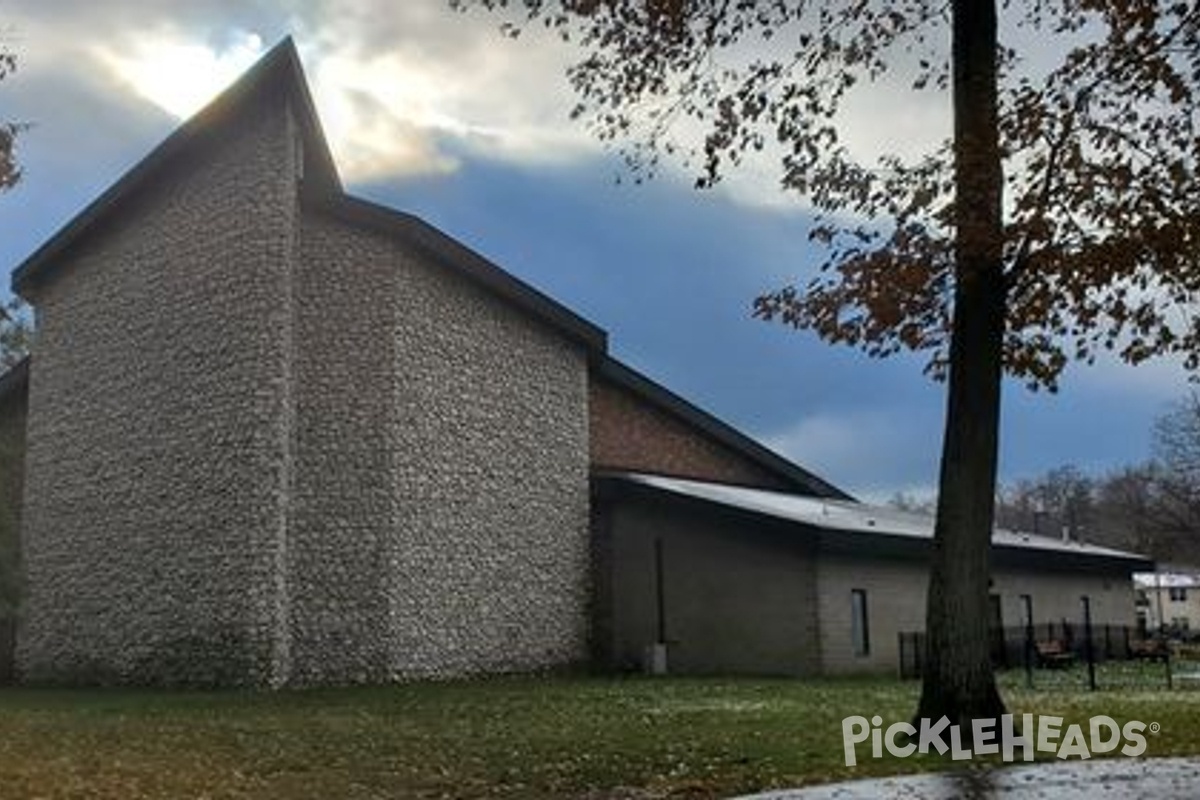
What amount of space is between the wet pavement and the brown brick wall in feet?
85.4

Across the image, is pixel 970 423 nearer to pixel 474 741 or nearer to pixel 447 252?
pixel 474 741

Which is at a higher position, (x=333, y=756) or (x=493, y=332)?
(x=493, y=332)

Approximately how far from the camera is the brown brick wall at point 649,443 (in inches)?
1487

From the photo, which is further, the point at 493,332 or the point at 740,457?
the point at 740,457

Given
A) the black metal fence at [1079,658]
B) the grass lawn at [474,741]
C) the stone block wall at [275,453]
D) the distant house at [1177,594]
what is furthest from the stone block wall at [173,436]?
the distant house at [1177,594]

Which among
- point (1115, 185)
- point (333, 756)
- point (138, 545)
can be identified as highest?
point (1115, 185)

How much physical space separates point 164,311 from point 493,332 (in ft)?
23.9

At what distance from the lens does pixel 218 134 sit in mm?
31391

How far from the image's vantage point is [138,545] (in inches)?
1225

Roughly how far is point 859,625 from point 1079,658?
1027 centimetres

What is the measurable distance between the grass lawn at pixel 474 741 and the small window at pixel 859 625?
7951mm

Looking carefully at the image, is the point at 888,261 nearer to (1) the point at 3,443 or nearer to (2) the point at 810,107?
(2) the point at 810,107

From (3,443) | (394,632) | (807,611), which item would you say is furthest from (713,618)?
(3,443)

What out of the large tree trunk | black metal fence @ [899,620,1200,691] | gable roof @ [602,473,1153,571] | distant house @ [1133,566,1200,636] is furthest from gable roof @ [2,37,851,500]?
distant house @ [1133,566,1200,636]
